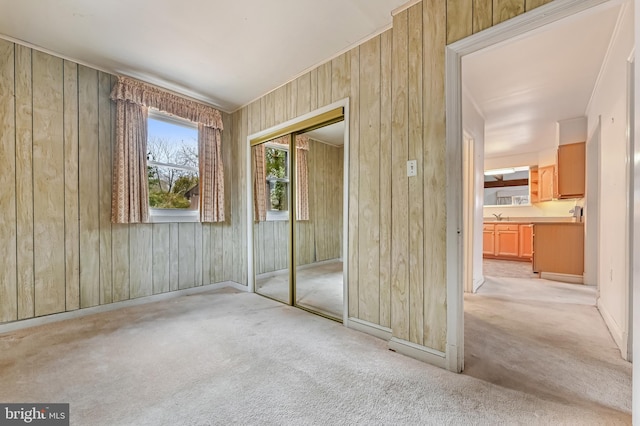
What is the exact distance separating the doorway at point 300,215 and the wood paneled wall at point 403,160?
92 centimetres

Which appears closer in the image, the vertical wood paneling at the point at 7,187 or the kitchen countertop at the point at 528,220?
the vertical wood paneling at the point at 7,187

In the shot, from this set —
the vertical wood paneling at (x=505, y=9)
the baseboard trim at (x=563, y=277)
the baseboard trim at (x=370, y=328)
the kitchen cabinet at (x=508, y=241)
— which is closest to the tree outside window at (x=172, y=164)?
the baseboard trim at (x=370, y=328)

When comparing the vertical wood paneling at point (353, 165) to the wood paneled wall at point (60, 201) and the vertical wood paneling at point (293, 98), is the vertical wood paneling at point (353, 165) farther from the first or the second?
the wood paneled wall at point (60, 201)

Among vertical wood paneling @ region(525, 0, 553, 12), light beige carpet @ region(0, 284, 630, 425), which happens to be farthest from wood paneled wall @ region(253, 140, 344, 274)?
vertical wood paneling @ region(525, 0, 553, 12)

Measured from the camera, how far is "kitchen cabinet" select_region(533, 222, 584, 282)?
4088 millimetres

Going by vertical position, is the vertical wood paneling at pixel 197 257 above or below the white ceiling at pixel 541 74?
below

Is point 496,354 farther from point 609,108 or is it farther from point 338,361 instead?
point 609,108

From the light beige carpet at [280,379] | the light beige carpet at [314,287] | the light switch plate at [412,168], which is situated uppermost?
the light switch plate at [412,168]

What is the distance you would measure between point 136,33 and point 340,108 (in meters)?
1.83

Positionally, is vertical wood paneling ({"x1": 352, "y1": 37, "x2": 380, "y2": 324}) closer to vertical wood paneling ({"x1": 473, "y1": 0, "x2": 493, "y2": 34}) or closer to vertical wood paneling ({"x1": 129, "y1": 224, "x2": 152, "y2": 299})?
vertical wood paneling ({"x1": 473, "y1": 0, "x2": 493, "y2": 34})

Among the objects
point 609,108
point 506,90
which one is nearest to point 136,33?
point 506,90

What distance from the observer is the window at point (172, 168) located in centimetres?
315

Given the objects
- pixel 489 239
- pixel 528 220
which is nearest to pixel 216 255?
pixel 489 239

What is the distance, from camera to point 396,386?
1.54 metres
